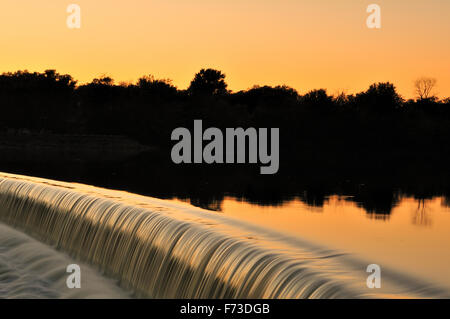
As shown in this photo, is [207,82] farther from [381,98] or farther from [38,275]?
[38,275]

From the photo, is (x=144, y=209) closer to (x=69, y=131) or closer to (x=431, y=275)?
(x=431, y=275)

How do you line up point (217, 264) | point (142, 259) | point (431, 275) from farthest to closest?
1. point (142, 259)
2. point (431, 275)
3. point (217, 264)

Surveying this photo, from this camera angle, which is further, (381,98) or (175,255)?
(381,98)

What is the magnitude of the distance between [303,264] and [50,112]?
347ft

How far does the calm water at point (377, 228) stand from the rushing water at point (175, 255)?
4.99 feet

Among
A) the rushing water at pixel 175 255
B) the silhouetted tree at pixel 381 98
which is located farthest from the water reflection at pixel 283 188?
the silhouetted tree at pixel 381 98

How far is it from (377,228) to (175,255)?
893 cm

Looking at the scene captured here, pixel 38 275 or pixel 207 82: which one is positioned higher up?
pixel 207 82

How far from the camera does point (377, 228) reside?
18.8m

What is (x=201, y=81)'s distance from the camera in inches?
5143

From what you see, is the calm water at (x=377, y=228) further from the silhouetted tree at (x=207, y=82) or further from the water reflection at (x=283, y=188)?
the silhouetted tree at (x=207, y=82)

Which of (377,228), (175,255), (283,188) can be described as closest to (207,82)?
(283,188)

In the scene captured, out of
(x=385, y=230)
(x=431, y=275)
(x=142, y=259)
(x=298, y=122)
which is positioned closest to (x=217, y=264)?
(x=142, y=259)

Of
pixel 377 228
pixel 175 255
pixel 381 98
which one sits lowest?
pixel 377 228
